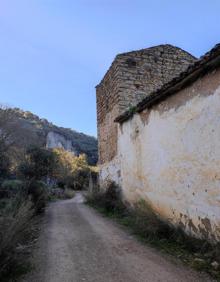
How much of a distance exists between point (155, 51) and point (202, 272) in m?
9.70

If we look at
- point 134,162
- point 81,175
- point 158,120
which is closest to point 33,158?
point 134,162

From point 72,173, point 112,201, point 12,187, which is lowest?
point 112,201

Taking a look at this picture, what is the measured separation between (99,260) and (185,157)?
9.15 feet

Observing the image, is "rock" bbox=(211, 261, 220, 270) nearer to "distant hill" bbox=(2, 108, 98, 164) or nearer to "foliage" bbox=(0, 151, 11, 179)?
"foliage" bbox=(0, 151, 11, 179)

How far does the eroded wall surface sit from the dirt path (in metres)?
1.14

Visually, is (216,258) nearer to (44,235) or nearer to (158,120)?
(158,120)

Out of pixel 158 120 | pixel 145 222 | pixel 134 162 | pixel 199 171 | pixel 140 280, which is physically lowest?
pixel 140 280

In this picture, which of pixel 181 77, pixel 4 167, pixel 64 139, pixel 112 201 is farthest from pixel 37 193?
pixel 64 139

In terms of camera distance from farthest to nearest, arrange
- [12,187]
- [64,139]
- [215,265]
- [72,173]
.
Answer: [64,139], [72,173], [12,187], [215,265]

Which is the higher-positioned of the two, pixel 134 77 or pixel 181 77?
pixel 134 77

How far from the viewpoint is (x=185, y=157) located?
606 cm

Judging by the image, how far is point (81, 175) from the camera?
3775 centimetres

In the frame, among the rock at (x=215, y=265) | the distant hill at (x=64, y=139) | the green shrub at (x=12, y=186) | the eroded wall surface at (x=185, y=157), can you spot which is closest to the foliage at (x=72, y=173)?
the distant hill at (x=64, y=139)

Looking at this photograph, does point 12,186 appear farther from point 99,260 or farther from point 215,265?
point 215,265
